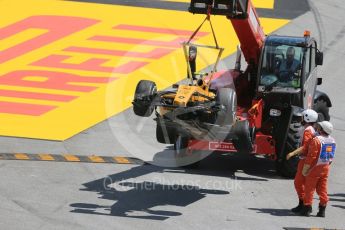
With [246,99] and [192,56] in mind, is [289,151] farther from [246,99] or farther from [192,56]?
[192,56]

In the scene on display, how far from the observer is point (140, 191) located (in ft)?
50.5

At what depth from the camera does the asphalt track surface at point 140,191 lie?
13.8m

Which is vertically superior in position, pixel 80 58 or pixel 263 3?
A: pixel 263 3

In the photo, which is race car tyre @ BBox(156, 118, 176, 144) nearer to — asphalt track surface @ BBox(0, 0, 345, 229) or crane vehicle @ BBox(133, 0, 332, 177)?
crane vehicle @ BBox(133, 0, 332, 177)

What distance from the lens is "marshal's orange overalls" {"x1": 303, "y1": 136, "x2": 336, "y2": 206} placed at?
14.1 meters

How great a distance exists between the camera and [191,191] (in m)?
15.5

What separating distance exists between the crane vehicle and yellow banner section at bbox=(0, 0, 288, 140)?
4159 mm

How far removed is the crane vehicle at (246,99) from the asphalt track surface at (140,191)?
2.58 feet

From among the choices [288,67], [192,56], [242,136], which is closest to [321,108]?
[288,67]

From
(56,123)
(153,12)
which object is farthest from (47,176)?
(153,12)

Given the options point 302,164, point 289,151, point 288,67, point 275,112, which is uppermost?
point 288,67

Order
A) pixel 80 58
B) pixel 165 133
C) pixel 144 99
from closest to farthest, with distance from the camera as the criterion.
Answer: pixel 144 99 → pixel 165 133 → pixel 80 58

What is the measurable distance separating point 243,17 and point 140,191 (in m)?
3.82

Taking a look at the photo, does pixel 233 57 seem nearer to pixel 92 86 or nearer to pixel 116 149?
pixel 92 86
